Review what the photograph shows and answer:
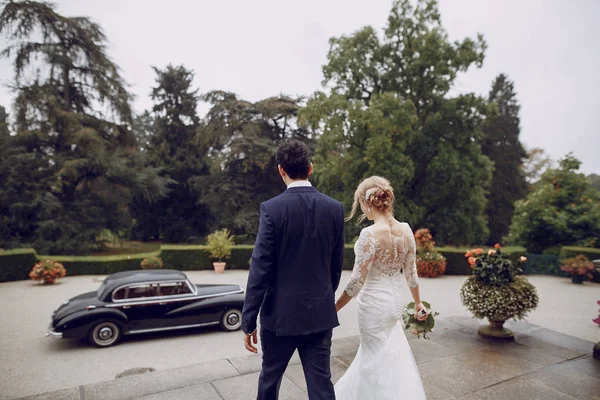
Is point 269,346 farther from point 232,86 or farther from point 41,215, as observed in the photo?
point 232,86

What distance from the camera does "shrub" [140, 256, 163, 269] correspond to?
14648mm

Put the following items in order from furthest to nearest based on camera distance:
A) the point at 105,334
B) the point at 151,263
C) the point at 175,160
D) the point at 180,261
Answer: the point at 175,160, the point at 180,261, the point at 151,263, the point at 105,334

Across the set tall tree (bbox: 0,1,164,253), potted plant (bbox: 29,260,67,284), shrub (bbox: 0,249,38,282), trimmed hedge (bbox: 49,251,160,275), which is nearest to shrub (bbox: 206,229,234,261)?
trimmed hedge (bbox: 49,251,160,275)

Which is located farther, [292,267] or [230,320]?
[230,320]

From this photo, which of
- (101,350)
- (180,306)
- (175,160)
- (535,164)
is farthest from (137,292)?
(535,164)

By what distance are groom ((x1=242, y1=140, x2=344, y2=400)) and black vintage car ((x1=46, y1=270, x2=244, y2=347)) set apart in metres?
3.95

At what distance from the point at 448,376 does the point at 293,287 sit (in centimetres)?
283

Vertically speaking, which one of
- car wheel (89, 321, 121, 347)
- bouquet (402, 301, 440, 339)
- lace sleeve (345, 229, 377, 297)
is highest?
lace sleeve (345, 229, 377, 297)

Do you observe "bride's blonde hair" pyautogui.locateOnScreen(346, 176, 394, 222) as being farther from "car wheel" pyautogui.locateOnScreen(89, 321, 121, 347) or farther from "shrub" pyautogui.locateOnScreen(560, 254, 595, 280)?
"shrub" pyautogui.locateOnScreen(560, 254, 595, 280)

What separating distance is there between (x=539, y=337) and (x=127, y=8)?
43.0ft

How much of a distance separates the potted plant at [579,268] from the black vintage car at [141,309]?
13.2 metres

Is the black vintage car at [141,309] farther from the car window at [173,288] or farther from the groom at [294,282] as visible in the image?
the groom at [294,282]

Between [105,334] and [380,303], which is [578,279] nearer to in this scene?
[380,303]

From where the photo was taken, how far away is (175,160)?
29.3 metres
